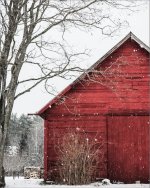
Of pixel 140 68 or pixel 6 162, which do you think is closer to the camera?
pixel 140 68

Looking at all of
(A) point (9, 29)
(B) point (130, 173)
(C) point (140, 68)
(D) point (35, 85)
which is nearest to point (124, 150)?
(B) point (130, 173)

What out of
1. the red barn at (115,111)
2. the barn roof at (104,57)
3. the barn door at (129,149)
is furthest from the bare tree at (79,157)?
the barn roof at (104,57)

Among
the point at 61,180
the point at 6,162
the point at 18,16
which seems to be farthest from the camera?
the point at 6,162

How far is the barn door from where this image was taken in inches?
709

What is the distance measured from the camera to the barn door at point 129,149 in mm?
18016

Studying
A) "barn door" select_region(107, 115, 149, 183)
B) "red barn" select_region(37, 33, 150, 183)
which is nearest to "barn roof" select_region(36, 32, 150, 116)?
"red barn" select_region(37, 33, 150, 183)

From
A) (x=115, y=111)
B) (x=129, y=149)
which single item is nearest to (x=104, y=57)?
(x=115, y=111)

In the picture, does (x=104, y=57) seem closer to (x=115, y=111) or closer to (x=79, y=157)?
(x=115, y=111)

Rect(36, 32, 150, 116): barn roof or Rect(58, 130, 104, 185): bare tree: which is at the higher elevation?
Rect(36, 32, 150, 116): barn roof

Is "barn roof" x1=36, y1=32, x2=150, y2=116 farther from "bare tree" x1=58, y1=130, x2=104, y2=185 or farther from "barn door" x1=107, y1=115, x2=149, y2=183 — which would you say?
"barn door" x1=107, y1=115, x2=149, y2=183

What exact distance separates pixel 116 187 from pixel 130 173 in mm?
2336

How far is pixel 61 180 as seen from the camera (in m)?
17.8

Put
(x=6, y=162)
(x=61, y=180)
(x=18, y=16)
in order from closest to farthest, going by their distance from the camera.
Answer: (x=18, y=16)
(x=61, y=180)
(x=6, y=162)

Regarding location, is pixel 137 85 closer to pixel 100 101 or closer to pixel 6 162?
pixel 100 101
